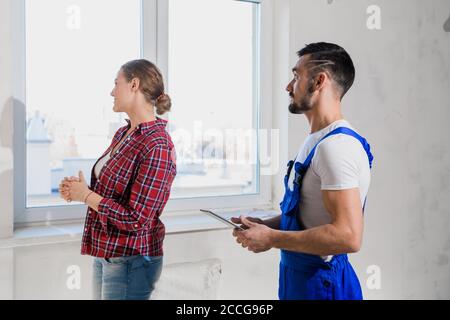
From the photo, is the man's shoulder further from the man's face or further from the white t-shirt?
the man's face

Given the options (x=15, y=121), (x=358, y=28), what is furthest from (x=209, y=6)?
(x=15, y=121)

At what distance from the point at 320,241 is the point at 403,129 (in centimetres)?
147

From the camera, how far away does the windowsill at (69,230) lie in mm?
1543

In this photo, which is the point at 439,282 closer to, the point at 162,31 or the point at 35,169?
the point at 162,31

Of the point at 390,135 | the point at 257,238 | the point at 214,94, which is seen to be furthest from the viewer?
the point at 390,135

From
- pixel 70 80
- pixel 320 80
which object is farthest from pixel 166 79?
pixel 320 80

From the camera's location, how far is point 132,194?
1.34 meters

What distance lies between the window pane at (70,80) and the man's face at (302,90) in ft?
2.81

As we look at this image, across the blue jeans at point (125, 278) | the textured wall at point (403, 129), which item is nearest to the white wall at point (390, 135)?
the textured wall at point (403, 129)

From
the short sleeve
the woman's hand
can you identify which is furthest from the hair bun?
the short sleeve

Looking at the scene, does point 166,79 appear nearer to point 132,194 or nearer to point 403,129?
point 132,194

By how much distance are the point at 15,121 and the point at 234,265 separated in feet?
3.48

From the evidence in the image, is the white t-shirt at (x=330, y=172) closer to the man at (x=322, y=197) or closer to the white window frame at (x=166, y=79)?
the man at (x=322, y=197)

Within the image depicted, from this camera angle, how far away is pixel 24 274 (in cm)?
157
